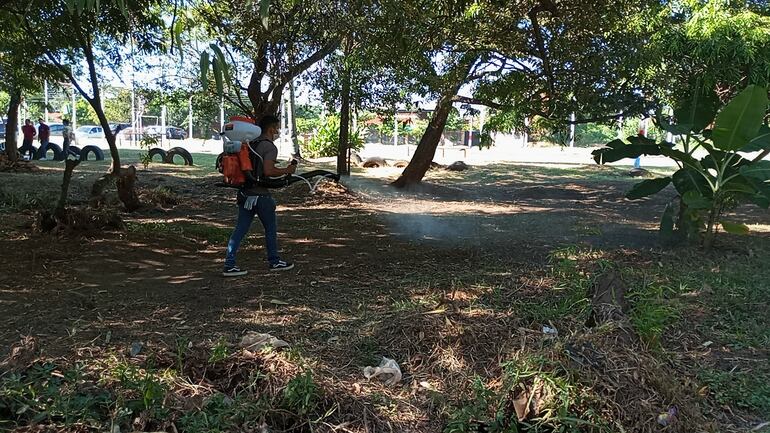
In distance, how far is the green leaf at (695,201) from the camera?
6352mm

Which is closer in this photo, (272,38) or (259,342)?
(259,342)

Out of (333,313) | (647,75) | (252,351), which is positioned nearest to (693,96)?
(647,75)

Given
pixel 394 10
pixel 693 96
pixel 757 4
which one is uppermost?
pixel 757 4

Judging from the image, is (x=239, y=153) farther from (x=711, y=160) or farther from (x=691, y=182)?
(x=711, y=160)

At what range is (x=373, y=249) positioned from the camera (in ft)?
24.8

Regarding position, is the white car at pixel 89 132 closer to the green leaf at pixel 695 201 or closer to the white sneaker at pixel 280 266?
the white sneaker at pixel 280 266

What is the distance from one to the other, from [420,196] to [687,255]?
8.03m

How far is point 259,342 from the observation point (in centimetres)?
390

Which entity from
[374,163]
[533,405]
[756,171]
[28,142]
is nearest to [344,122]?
[374,163]

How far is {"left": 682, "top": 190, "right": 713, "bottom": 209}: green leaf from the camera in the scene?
250 inches

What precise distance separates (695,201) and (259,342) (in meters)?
4.79

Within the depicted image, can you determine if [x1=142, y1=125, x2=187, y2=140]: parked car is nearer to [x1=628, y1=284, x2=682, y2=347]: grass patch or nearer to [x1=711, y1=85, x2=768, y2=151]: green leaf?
[x1=711, y1=85, x2=768, y2=151]: green leaf

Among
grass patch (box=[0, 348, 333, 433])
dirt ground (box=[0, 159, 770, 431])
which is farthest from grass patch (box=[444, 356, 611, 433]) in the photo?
grass patch (box=[0, 348, 333, 433])

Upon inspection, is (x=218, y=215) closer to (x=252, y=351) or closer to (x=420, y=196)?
(x=420, y=196)
